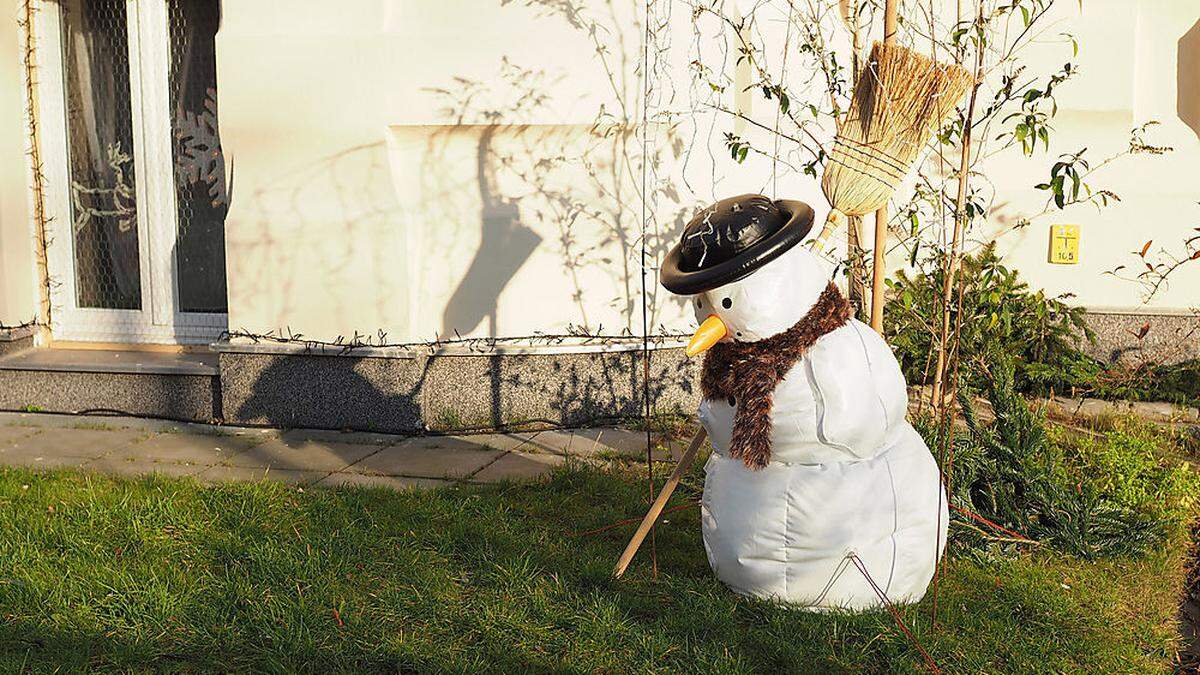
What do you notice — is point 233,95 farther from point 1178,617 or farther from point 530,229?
point 1178,617

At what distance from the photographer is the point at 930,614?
3.73 m

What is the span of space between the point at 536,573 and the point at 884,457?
1280 mm

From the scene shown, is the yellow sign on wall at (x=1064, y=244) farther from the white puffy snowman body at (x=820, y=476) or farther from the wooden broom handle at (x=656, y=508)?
the wooden broom handle at (x=656, y=508)

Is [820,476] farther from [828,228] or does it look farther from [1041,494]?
[1041,494]

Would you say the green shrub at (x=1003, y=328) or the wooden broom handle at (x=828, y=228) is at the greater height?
the wooden broom handle at (x=828, y=228)

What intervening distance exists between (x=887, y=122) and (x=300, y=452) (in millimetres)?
3592

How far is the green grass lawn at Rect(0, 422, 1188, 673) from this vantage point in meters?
3.44

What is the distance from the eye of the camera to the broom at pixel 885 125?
364 cm

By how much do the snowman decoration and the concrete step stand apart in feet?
12.9

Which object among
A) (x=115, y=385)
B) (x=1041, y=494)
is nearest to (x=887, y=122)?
(x=1041, y=494)

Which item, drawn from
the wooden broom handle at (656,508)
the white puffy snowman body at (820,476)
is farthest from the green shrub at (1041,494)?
the wooden broom handle at (656,508)

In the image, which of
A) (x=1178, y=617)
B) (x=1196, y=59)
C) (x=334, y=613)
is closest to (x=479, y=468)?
(x=334, y=613)

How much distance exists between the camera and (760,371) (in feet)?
11.5

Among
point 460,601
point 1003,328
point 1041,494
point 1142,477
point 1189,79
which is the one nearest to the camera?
point 460,601
